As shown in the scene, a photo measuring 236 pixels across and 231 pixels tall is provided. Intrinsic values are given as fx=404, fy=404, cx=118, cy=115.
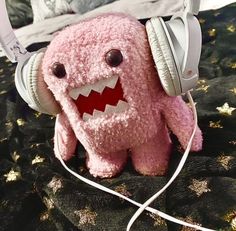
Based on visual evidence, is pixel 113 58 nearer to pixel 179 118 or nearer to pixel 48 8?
pixel 179 118

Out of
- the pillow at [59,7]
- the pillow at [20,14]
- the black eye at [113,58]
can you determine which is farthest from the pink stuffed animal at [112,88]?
the pillow at [20,14]

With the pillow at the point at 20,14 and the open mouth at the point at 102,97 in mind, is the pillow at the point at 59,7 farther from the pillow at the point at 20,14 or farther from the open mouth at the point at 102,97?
the open mouth at the point at 102,97

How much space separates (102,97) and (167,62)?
119mm

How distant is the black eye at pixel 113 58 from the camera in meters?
0.62

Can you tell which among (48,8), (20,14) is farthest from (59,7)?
(20,14)

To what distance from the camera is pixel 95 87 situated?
65 cm

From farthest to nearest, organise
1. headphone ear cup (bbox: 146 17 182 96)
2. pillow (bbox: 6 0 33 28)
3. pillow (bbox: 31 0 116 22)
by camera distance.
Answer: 1. pillow (bbox: 6 0 33 28)
2. pillow (bbox: 31 0 116 22)
3. headphone ear cup (bbox: 146 17 182 96)

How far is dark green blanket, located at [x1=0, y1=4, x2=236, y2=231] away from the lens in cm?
65

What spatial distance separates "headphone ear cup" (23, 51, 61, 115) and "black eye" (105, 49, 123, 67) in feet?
0.42

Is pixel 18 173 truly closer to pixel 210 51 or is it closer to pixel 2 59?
pixel 210 51

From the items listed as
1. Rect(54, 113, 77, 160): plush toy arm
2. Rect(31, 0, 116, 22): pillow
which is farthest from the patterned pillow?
Rect(54, 113, 77, 160): plush toy arm

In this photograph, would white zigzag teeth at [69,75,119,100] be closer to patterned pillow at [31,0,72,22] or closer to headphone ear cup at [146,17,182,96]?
headphone ear cup at [146,17,182,96]

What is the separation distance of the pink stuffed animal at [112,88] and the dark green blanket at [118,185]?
0.06 m

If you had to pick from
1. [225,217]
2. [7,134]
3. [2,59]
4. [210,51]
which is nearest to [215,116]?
[225,217]
